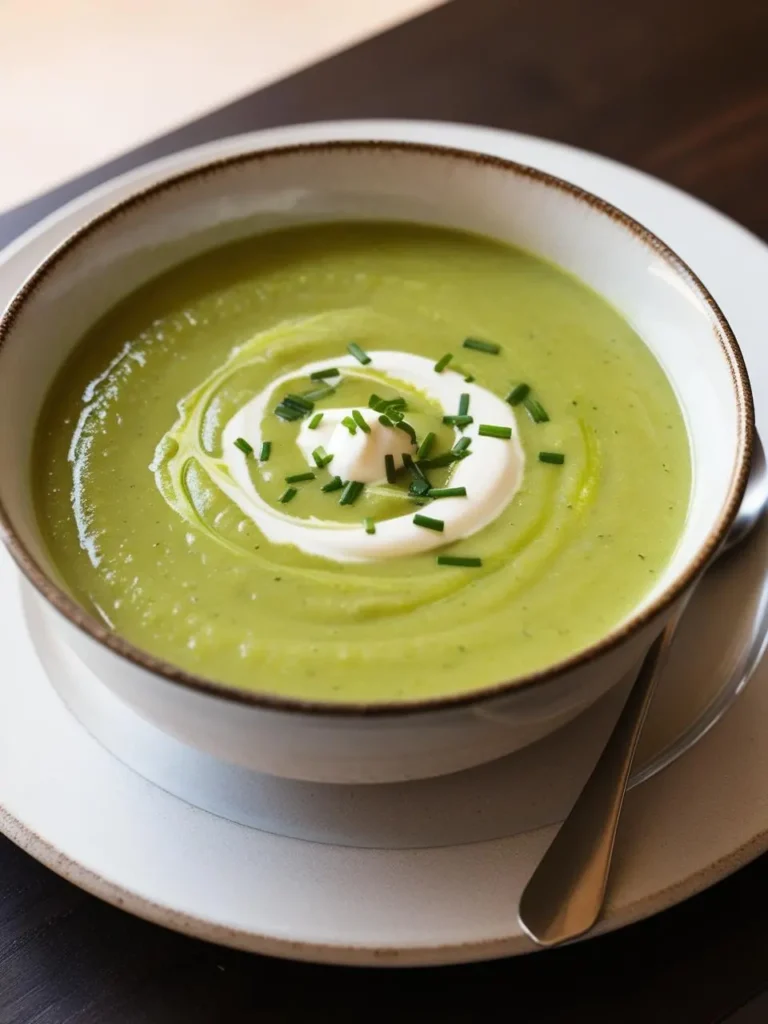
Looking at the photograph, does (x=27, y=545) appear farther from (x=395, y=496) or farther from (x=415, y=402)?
(x=415, y=402)

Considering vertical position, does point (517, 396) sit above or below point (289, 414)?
above

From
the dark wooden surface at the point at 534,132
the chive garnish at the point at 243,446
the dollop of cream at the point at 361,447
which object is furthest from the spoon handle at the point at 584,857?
the chive garnish at the point at 243,446

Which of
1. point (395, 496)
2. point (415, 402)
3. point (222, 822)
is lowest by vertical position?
point (222, 822)

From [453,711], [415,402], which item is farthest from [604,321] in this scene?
[453,711]

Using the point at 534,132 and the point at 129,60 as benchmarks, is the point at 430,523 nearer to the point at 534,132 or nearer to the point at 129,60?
the point at 534,132

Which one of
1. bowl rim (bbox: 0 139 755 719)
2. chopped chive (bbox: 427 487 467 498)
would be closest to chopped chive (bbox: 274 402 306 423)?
chopped chive (bbox: 427 487 467 498)

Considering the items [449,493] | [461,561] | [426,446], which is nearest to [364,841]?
[461,561]
